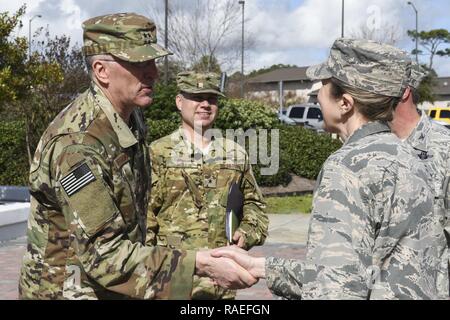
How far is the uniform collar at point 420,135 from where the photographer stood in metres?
4.44

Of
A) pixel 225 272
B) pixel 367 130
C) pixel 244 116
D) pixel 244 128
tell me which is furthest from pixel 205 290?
pixel 244 116

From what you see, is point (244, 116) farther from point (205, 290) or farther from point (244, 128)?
point (205, 290)

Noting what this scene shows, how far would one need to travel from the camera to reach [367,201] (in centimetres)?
243

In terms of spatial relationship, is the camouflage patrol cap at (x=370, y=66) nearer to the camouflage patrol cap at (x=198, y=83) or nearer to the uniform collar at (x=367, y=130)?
the uniform collar at (x=367, y=130)

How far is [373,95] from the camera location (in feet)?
8.54

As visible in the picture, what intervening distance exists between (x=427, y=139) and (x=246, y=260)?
1875 millimetres

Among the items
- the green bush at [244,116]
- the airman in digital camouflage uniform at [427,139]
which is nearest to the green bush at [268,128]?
the green bush at [244,116]

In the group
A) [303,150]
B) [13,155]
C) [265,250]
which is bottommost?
[303,150]

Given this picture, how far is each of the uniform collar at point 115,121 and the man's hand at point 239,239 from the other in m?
1.40

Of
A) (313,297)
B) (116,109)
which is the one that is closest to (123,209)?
(116,109)

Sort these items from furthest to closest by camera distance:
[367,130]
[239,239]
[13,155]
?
[13,155], [239,239], [367,130]

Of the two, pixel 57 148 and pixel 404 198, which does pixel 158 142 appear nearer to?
pixel 57 148
